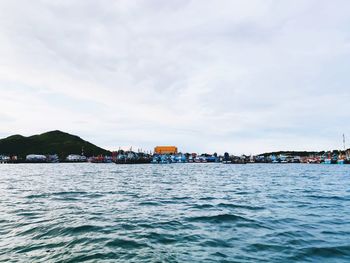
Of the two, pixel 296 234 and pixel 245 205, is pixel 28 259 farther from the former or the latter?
pixel 245 205

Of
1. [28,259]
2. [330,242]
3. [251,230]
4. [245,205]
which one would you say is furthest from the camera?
[245,205]

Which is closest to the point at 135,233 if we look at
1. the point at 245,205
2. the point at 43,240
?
the point at 43,240

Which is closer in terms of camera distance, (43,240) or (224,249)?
(224,249)

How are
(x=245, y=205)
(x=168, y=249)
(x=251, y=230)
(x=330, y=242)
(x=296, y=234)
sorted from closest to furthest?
(x=168, y=249), (x=330, y=242), (x=296, y=234), (x=251, y=230), (x=245, y=205)

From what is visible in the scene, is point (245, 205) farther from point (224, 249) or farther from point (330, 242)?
point (224, 249)

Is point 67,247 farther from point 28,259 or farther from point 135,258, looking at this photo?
point 135,258

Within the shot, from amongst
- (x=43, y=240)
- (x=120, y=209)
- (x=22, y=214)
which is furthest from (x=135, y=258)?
(x=22, y=214)

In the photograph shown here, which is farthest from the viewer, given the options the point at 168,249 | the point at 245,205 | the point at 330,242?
the point at 245,205

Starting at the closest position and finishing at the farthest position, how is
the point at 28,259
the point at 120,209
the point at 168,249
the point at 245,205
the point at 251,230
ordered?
the point at 28,259
the point at 168,249
the point at 251,230
the point at 120,209
the point at 245,205

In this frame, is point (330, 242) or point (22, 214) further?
point (22, 214)

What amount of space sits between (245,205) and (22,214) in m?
17.9

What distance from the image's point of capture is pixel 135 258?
1133 centimetres

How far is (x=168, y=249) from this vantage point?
12.5 m

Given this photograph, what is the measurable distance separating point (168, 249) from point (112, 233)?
4003 millimetres
